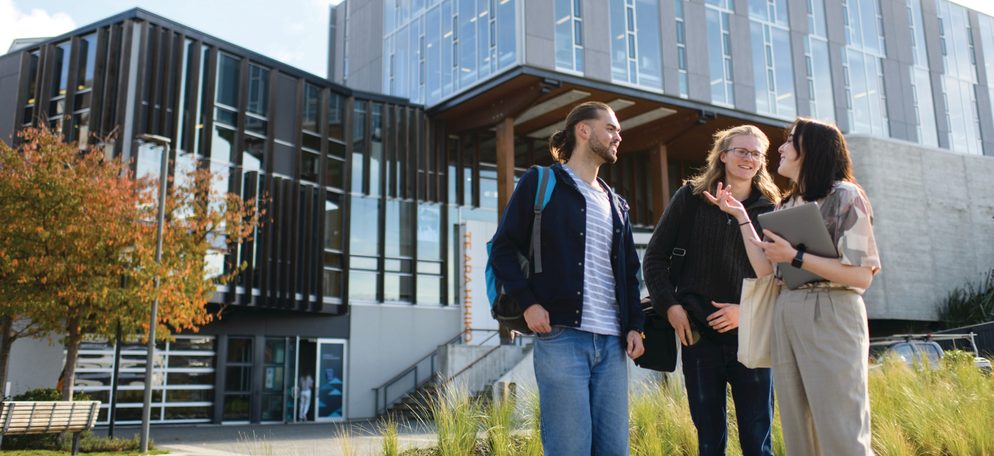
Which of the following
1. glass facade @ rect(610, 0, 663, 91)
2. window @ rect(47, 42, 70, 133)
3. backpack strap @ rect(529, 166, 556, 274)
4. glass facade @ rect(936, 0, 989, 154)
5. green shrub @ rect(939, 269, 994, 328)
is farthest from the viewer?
glass facade @ rect(936, 0, 989, 154)

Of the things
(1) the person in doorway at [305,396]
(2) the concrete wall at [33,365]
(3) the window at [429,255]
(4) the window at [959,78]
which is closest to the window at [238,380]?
(1) the person in doorway at [305,396]

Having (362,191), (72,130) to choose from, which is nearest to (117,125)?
(72,130)

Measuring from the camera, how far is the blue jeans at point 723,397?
4.06 m

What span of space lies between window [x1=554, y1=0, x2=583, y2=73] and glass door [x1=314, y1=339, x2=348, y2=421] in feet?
34.8

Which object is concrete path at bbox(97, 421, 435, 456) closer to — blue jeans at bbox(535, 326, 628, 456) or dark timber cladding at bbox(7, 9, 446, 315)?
blue jeans at bbox(535, 326, 628, 456)

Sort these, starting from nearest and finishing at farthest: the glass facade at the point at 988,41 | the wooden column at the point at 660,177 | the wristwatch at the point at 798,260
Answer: the wristwatch at the point at 798,260 → the wooden column at the point at 660,177 → the glass facade at the point at 988,41

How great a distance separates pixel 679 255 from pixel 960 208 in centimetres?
3226


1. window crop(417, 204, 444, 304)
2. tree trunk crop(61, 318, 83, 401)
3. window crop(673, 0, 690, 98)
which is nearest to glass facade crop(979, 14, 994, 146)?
window crop(673, 0, 690, 98)

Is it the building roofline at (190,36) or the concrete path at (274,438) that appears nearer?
the concrete path at (274,438)

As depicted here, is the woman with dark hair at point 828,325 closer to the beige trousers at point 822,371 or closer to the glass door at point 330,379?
the beige trousers at point 822,371

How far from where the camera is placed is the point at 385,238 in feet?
83.1

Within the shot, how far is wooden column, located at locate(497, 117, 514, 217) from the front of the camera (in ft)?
79.1

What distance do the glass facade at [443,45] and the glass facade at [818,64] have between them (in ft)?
40.5

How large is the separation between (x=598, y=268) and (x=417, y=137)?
22.7 meters
